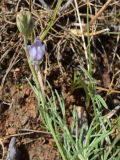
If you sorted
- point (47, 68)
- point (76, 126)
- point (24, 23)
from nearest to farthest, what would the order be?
1. point (24, 23)
2. point (76, 126)
3. point (47, 68)

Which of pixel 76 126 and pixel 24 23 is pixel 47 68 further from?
pixel 24 23

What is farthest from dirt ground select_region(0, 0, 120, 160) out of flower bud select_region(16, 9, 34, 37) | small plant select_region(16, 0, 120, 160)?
flower bud select_region(16, 9, 34, 37)

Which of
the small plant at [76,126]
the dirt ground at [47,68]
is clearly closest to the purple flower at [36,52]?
the small plant at [76,126]

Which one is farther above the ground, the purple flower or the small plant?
the purple flower

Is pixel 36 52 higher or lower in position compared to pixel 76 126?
higher

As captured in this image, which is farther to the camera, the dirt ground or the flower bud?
the dirt ground

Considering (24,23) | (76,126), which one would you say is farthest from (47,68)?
(24,23)

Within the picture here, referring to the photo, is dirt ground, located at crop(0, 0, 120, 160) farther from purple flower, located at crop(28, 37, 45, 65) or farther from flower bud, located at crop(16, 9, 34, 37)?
flower bud, located at crop(16, 9, 34, 37)

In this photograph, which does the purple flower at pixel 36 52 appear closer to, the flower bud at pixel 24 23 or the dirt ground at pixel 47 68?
the flower bud at pixel 24 23

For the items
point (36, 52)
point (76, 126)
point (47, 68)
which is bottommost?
point (76, 126)
